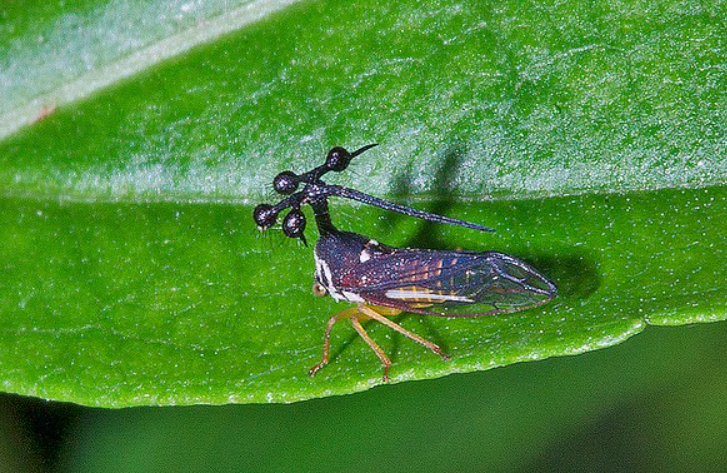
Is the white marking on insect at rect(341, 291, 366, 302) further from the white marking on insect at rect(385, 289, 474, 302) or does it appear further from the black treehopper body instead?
the white marking on insect at rect(385, 289, 474, 302)

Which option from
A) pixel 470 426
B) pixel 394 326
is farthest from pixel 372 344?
pixel 470 426

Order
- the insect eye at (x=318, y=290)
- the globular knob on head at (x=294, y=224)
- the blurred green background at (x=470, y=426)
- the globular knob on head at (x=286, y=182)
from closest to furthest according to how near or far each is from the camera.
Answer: the globular knob on head at (x=286, y=182), the globular knob on head at (x=294, y=224), the insect eye at (x=318, y=290), the blurred green background at (x=470, y=426)


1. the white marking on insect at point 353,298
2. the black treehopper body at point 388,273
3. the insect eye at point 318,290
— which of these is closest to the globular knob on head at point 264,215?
the black treehopper body at point 388,273

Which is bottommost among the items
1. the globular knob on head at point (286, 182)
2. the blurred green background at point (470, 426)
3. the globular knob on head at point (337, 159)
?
the blurred green background at point (470, 426)

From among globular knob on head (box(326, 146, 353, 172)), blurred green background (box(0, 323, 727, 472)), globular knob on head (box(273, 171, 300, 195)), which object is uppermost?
globular knob on head (box(273, 171, 300, 195))

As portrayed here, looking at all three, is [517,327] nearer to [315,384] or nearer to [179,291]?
[315,384]

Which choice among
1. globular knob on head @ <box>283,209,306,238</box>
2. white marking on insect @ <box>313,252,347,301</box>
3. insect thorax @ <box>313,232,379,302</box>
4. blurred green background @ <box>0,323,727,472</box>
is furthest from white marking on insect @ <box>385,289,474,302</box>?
blurred green background @ <box>0,323,727,472</box>

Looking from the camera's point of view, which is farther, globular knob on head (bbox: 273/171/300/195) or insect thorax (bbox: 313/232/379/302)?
insect thorax (bbox: 313/232/379/302)

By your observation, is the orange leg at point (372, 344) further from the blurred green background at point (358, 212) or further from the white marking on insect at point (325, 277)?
the white marking on insect at point (325, 277)
